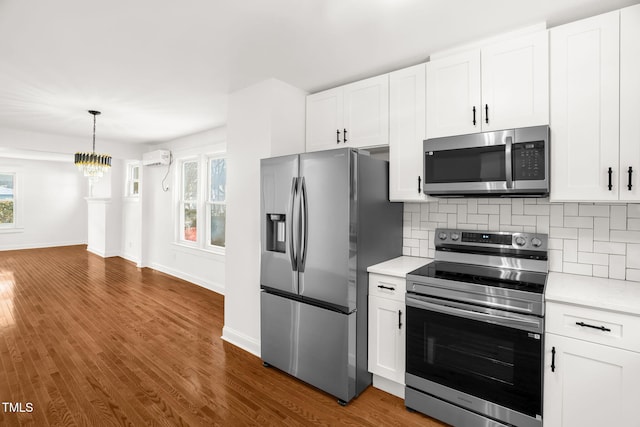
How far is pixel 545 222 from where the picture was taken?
2283 mm

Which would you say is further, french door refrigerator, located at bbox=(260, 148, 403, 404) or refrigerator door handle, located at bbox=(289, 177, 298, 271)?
refrigerator door handle, located at bbox=(289, 177, 298, 271)

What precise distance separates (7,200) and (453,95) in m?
11.1

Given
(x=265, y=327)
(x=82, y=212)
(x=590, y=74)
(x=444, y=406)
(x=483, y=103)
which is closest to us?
(x=590, y=74)

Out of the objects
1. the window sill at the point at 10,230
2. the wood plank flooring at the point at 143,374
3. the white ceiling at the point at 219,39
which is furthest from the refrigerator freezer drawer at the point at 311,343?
the window sill at the point at 10,230

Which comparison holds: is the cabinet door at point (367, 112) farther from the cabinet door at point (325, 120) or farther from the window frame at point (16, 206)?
the window frame at point (16, 206)

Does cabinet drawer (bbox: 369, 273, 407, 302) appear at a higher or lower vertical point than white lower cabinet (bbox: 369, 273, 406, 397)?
higher

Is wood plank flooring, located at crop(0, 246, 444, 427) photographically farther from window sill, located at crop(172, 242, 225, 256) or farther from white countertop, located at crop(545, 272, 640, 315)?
white countertop, located at crop(545, 272, 640, 315)

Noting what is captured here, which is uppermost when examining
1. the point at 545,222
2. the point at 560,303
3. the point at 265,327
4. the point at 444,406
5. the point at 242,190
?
the point at 242,190

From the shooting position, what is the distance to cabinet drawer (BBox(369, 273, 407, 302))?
7.48 ft

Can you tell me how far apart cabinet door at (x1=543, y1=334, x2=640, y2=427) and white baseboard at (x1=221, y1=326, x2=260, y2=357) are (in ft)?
7.35

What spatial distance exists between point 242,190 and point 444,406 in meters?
2.42

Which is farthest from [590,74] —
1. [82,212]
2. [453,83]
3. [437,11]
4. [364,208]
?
[82,212]

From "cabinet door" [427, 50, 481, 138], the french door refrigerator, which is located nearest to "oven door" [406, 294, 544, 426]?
the french door refrigerator

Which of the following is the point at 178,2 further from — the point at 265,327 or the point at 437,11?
the point at 265,327
